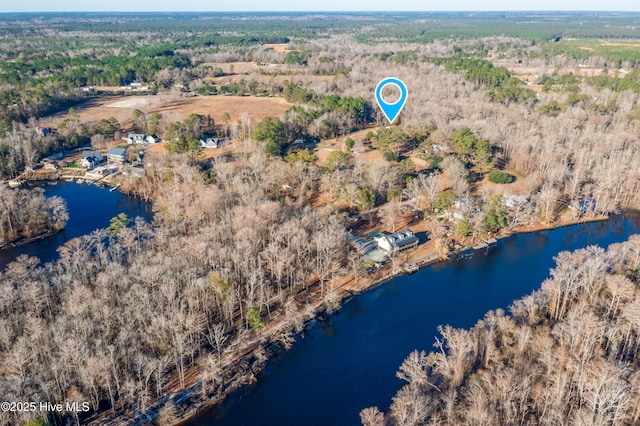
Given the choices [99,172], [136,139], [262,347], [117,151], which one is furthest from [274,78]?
[262,347]

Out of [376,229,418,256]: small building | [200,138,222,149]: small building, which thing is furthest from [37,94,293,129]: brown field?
[376,229,418,256]: small building

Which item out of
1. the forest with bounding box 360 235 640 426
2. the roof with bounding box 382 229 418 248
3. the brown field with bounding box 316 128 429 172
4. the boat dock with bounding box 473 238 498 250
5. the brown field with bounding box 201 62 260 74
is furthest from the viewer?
the brown field with bounding box 201 62 260 74

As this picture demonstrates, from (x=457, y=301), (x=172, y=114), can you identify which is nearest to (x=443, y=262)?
(x=457, y=301)

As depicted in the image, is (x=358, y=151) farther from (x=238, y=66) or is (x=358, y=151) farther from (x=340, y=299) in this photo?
(x=238, y=66)

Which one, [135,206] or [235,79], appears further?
[235,79]

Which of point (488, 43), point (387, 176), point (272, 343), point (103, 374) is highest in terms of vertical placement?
point (488, 43)

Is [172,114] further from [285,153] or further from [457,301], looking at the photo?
[457,301]

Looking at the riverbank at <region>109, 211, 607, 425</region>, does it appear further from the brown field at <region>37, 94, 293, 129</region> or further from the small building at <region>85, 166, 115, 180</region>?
the brown field at <region>37, 94, 293, 129</region>
